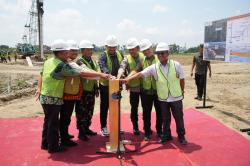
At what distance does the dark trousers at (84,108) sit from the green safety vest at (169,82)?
4.56 ft

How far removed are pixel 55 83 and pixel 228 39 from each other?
465cm

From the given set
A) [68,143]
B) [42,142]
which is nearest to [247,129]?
[68,143]

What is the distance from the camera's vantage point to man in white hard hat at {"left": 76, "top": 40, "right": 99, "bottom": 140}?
5.60 m

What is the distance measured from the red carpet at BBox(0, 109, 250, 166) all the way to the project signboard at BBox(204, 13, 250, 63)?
1.74 metres

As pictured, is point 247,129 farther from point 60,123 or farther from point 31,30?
point 31,30

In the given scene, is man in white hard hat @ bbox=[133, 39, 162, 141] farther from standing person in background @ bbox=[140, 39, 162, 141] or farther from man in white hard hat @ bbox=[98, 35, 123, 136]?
man in white hard hat @ bbox=[98, 35, 123, 136]

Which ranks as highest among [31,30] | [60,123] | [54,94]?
[31,30]

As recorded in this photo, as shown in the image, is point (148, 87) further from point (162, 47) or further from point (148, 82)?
point (162, 47)

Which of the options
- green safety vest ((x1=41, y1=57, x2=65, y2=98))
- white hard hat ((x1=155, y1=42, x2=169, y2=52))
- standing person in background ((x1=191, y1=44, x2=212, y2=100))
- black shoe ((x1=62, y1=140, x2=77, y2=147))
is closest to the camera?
green safety vest ((x1=41, y1=57, x2=65, y2=98))

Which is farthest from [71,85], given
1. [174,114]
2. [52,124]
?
[174,114]

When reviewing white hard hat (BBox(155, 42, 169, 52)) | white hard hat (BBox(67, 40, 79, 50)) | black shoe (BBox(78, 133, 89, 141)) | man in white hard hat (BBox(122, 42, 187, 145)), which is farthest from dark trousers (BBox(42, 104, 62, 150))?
white hard hat (BBox(155, 42, 169, 52))

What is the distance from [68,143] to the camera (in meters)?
5.45

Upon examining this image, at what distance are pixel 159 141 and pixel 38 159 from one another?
2.20 metres

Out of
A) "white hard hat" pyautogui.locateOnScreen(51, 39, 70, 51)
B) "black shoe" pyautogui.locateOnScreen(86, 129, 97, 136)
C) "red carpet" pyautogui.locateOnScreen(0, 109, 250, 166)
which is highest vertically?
"white hard hat" pyautogui.locateOnScreen(51, 39, 70, 51)
